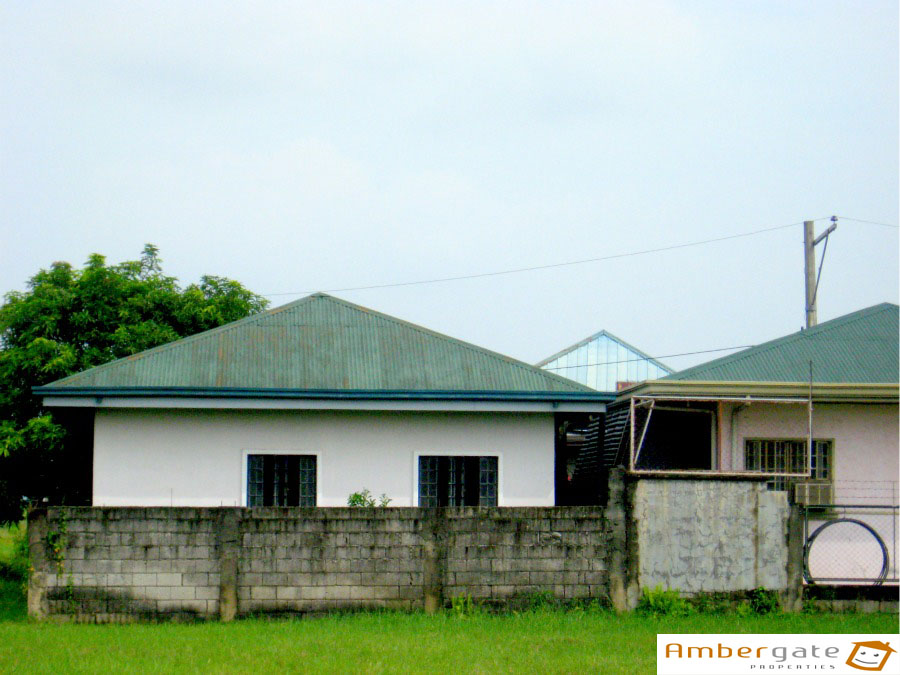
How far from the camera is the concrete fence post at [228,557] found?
40.0 ft

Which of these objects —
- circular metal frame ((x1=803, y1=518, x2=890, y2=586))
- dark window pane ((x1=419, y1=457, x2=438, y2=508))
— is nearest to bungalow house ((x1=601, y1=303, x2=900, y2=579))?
circular metal frame ((x1=803, y1=518, x2=890, y2=586))

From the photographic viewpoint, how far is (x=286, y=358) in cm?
1489

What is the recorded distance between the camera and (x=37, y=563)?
477 inches

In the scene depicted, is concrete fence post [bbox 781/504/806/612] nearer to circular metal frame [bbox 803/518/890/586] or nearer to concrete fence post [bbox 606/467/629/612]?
circular metal frame [bbox 803/518/890/586]

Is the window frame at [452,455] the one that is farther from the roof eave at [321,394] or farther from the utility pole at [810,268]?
the utility pole at [810,268]

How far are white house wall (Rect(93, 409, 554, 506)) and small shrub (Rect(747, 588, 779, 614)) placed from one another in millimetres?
2953

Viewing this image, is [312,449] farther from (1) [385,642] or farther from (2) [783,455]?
(2) [783,455]

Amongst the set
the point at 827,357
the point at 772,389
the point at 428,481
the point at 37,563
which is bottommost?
the point at 37,563

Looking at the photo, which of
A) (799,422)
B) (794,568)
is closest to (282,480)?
(794,568)

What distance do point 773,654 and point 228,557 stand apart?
597cm

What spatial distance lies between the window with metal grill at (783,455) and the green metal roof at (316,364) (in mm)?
2633

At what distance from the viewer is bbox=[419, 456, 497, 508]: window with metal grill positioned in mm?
14625

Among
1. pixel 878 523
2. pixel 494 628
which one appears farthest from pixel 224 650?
pixel 878 523

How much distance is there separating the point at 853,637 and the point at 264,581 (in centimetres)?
629
